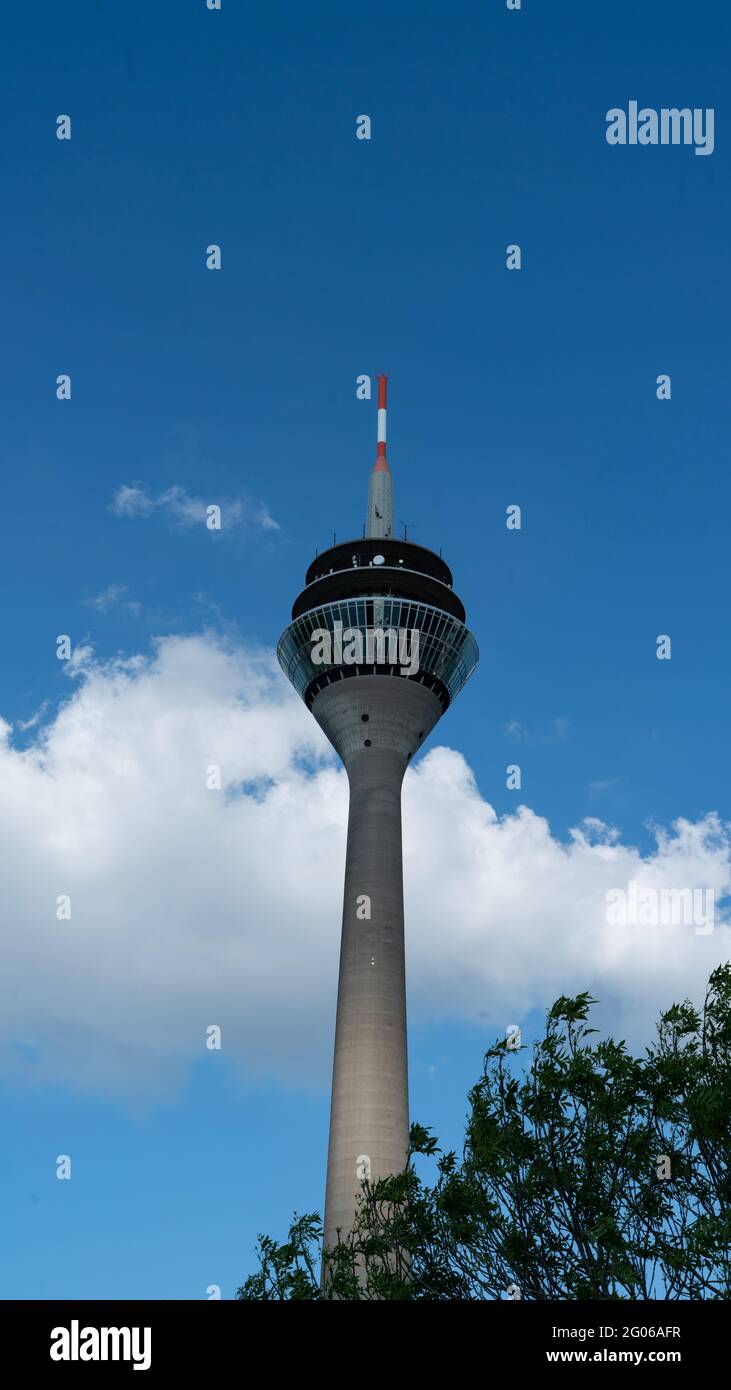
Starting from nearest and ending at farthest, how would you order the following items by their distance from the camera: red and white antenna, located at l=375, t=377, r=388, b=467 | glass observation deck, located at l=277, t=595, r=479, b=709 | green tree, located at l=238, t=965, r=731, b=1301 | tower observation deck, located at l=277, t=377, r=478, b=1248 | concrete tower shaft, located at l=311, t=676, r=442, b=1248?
green tree, located at l=238, t=965, r=731, b=1301 < concrete tower shaft, located at l=311, t=676, r=442, b=1248 < tower observation deck, located at l=277, t=377, r=478, b=1248 < glass observation deck, located at l=277, t=595, r=479, b=709 < red and white antenna, located at l=375, t=377, r=388, b=467

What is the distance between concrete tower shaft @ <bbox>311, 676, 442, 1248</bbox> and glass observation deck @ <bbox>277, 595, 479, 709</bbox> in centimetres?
150

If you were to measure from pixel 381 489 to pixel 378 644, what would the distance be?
21.1m

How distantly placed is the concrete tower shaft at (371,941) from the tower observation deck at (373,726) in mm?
99

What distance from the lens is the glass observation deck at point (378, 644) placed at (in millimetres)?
108375

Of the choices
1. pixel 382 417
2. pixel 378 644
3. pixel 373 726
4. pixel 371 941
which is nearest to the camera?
pixel 371 941

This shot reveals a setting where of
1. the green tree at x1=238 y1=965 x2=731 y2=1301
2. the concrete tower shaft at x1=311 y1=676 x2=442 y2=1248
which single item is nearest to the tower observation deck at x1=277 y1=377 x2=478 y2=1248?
the concrete tower shaft at x1=311 y1=676 x2=442 y2=1248

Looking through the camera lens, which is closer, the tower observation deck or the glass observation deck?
the tower observation deck

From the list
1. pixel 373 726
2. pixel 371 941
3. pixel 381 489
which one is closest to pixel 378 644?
pixel 373 726

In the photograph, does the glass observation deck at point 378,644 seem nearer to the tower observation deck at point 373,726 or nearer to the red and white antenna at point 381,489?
the tower observation deck at point 373,726

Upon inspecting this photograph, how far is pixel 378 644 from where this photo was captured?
108m

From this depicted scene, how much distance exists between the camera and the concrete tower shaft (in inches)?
3615

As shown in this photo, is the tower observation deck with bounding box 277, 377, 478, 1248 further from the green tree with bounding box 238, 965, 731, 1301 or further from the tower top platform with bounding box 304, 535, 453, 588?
the green tree with bounding box 238, 965, 731, 1301

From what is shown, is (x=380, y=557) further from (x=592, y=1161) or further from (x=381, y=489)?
(x=592, y=1161)
